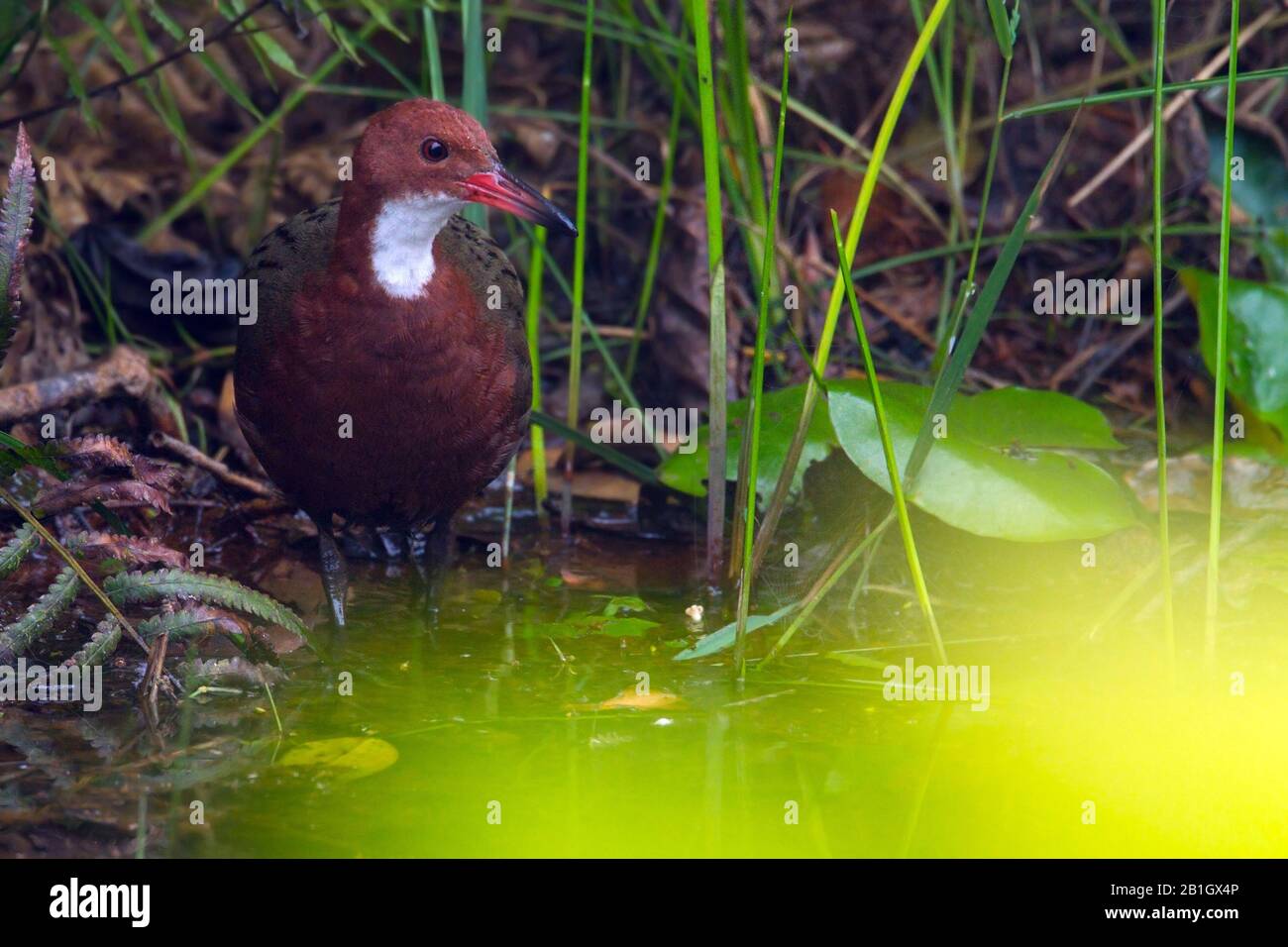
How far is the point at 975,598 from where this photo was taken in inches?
141

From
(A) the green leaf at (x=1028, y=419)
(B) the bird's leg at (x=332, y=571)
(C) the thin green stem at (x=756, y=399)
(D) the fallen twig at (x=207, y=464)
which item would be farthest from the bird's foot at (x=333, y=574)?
(A) the green leaf at (x=1028, y=419)

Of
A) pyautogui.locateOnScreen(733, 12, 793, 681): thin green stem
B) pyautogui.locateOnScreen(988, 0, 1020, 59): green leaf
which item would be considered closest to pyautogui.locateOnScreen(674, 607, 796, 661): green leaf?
pyautogui.locateOnScreen(733, 12, 793, 681): thin green stem

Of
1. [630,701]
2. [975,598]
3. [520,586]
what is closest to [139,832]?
[630,701]

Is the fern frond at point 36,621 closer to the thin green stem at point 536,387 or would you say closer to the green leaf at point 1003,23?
the thin green stem at point 536,387

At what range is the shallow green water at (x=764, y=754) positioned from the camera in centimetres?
237

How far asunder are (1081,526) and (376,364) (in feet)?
5.20

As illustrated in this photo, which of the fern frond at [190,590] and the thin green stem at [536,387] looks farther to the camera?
the thin green stem at [536,387]

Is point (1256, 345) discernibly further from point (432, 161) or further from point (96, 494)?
point (96, 494)

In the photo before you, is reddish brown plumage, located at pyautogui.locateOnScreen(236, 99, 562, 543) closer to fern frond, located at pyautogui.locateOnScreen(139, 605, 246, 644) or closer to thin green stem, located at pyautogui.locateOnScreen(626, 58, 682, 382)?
fern frond, located at pyautogui.locateOnScreen(139, 605, 246, 644)

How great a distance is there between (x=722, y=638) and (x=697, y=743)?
1.38ft

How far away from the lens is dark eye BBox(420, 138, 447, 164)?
330 centimetres

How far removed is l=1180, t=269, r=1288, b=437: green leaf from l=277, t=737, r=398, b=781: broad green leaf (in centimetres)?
241

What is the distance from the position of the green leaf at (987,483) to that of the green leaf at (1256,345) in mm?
697

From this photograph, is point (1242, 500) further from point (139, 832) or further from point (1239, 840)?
point (139, 832)
